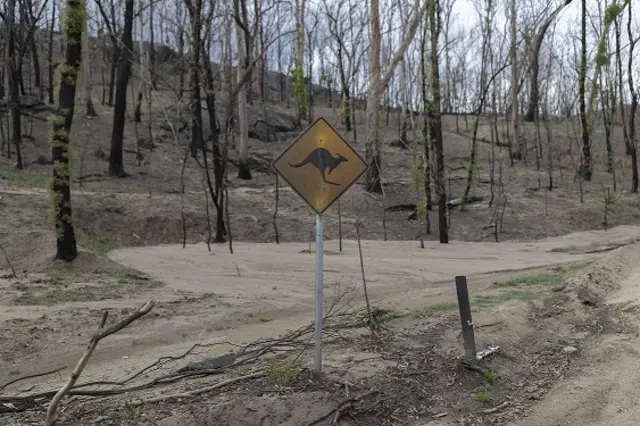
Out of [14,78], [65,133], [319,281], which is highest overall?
[14,78]

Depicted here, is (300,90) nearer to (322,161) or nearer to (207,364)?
(207,364)

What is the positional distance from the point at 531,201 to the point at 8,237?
814 inches

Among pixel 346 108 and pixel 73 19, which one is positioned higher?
pixel 346 108

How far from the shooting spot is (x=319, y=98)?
6112 centimetres

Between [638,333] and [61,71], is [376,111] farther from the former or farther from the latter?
[638,333]

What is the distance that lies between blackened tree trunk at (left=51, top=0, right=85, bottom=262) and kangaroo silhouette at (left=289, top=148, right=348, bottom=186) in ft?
27.2

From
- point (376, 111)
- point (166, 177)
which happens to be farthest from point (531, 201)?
point (166, 177)

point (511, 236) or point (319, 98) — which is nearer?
point (511, 236)

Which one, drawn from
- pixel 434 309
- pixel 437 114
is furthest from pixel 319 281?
pixel 437 114

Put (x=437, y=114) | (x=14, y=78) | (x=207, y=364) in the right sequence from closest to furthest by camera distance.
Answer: (x=207, y=364)
(x=437, y=114)
(x=14, y=78)

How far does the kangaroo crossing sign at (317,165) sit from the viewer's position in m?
5.05

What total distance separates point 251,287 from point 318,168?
6.57 m

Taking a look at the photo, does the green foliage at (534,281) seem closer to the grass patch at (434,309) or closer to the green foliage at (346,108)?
the grass patch at (434,309)

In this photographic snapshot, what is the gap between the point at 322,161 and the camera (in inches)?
202
